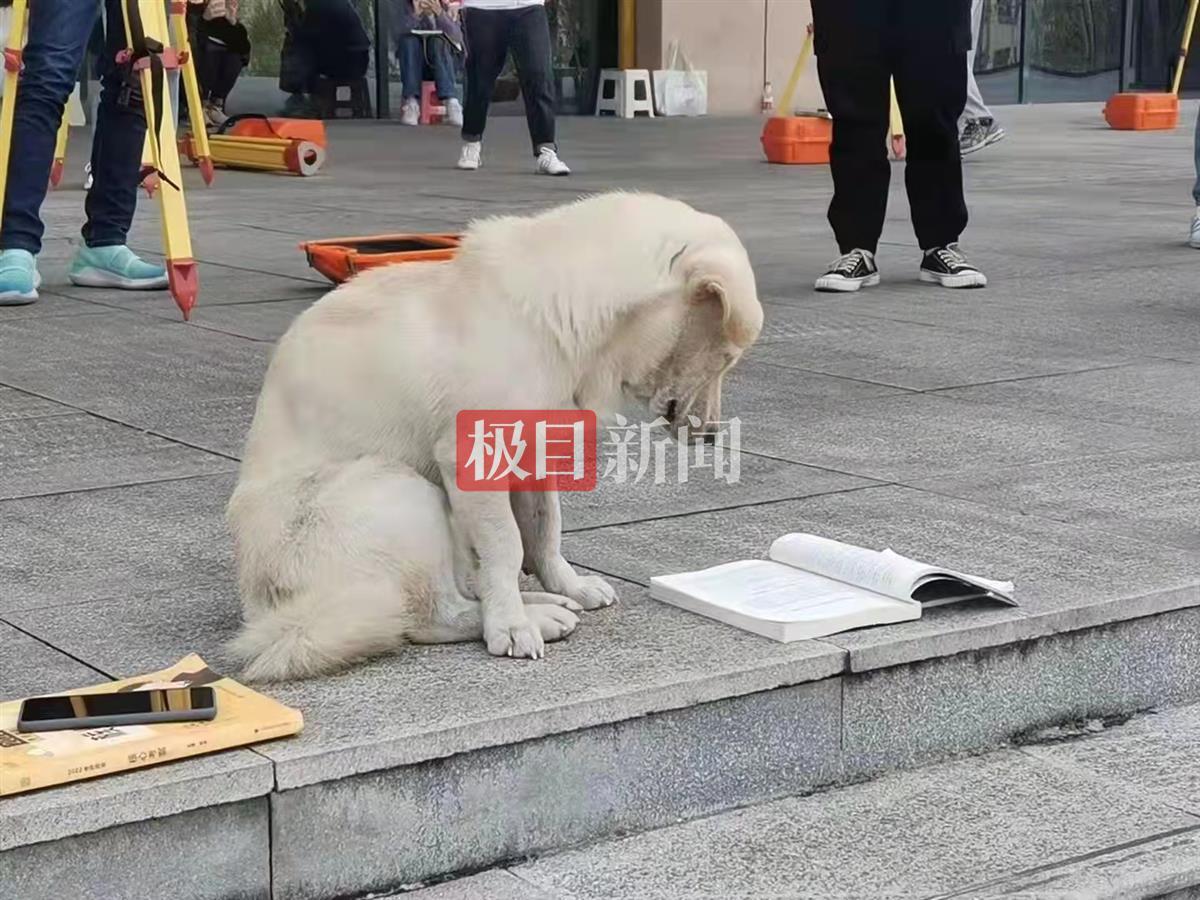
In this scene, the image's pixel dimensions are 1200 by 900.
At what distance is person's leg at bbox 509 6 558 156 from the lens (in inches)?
501

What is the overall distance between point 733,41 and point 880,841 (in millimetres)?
19044

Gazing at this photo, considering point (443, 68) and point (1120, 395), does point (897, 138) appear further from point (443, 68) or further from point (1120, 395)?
point (1120, 395)

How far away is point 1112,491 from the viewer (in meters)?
4.66

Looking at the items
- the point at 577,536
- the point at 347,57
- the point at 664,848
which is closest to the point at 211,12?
the point at 347,57

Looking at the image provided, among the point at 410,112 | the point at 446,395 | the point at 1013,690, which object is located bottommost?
the point at 1013,690

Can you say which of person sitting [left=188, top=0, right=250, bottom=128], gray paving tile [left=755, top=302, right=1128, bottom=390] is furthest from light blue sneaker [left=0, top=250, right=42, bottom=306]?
person sitting [left=188, top=0, right=250, bottom=128]

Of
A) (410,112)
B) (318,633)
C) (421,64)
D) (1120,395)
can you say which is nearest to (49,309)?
(1120,395)

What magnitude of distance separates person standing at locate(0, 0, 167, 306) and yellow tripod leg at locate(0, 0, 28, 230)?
1.5 inches

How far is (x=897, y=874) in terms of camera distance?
308 centimetres

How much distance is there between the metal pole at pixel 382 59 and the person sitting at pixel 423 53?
4.5 inches

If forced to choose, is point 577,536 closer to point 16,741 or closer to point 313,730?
point 313,730

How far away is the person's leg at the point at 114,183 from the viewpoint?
7.41 metres

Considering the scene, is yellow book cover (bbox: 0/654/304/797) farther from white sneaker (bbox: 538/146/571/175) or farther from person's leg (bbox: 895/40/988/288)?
white sneaker (bbox: 538/146/571/175)

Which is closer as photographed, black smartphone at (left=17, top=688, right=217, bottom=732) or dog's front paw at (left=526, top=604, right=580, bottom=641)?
black smartphone at (left=17, top=688, right=217, bottom=732)
